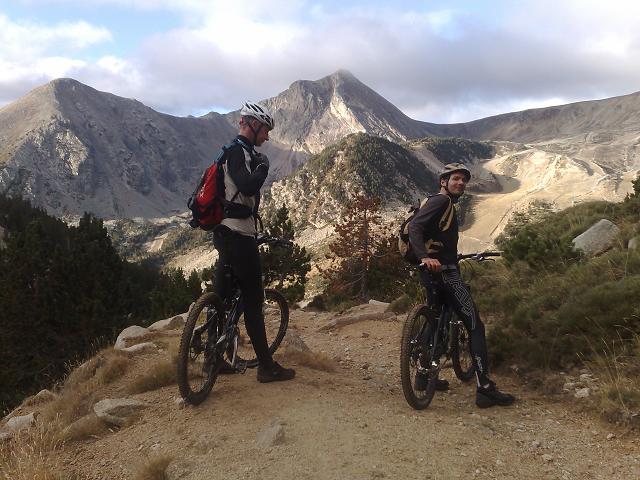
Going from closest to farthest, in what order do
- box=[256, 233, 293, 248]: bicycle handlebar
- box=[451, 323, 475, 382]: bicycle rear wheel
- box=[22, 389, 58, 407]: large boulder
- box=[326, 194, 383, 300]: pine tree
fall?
box=[256, 233, 293, 248]: bicycle handlebar → box=[451, 323, 475, 382]: bicycle rear wheel → box=[22, 389, 58, 407]: large boulder → box=[326, 194, 383, 300]: pine tree

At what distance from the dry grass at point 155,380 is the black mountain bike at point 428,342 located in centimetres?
328

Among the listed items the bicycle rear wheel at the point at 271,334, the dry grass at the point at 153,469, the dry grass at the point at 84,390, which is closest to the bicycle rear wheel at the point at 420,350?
the bicycle rear wheel at the point at 271,334

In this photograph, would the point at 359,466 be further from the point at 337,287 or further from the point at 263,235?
the point at 337,287

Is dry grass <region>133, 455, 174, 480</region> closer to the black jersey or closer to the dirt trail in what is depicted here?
the dirt trail

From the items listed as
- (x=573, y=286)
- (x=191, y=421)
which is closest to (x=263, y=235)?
(x=191, y=421)

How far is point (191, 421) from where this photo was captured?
508cm

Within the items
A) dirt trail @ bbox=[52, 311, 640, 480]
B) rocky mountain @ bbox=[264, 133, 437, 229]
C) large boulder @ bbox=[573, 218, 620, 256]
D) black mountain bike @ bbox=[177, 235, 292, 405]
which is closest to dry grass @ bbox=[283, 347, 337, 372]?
dirt trail @ bbox=[52, 311, 640, 480]

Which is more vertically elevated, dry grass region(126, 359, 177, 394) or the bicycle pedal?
the bicycle pedal

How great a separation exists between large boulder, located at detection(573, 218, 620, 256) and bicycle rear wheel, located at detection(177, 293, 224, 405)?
931 cm

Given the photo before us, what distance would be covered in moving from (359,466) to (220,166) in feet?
11.2

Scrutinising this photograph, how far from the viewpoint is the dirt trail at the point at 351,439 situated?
4.12 meters

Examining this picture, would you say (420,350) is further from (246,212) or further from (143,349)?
(143,349)

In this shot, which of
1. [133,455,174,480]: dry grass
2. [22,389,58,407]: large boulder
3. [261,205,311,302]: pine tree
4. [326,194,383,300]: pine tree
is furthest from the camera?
Answer: [326,194,383,300]: pine tree

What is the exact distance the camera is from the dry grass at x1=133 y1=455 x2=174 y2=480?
409 centimetres
